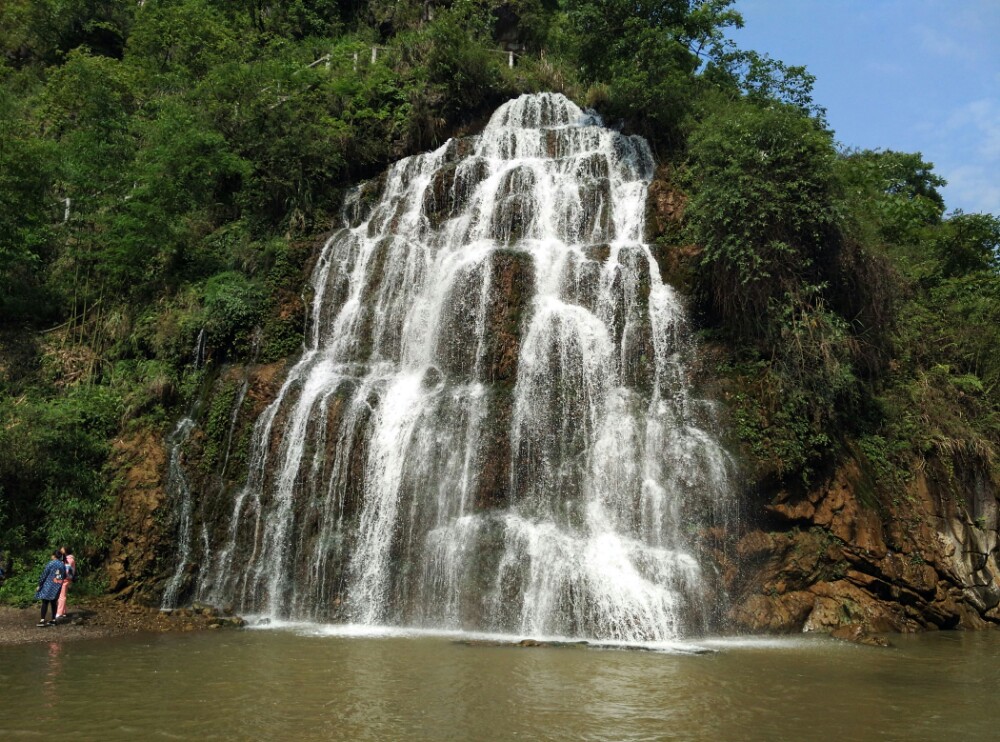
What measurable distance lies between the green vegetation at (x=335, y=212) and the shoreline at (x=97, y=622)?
1635 millimetres

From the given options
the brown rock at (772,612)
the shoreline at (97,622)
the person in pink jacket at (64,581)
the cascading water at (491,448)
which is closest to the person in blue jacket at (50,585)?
the person in pink jacket at (64,581)

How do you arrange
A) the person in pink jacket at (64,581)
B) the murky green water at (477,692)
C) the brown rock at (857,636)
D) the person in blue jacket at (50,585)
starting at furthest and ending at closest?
1. the person in pink jacket at (64,581)
2. the person in blue jacket at (50,585)
3. the brown rock at (857,636)
4. the murky green water at (477,692)

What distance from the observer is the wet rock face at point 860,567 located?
13922mm

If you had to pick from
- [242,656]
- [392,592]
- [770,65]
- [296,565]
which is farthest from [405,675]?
[770,65]

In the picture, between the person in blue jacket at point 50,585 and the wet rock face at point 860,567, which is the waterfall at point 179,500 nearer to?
the person in blue jacket at point 50,585

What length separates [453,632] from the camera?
43.9 ft

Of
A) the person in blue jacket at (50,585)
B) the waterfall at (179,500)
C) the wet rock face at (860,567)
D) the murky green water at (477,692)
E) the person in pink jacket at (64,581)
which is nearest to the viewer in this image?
the murky green water at (477,692)

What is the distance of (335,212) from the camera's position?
944 inches

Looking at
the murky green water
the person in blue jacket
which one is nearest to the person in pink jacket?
the person in blue jacket

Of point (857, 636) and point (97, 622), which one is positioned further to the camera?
point (97, 622)

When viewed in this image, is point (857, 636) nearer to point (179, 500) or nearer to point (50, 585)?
point (179, 500)

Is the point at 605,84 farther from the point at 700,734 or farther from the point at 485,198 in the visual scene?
the point at 700,734

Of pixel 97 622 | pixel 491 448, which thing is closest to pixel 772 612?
pixel 491 448

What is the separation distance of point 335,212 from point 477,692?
18418 mm
